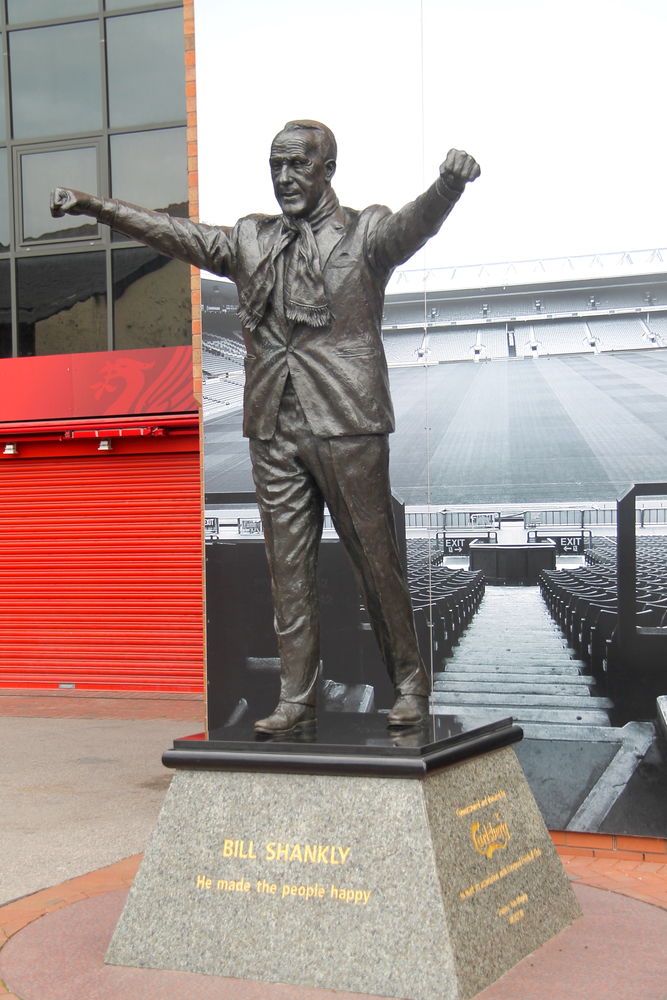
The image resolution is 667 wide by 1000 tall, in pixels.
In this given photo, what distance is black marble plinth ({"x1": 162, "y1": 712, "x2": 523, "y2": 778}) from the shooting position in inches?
159

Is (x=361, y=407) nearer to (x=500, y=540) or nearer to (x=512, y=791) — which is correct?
(x=512, y=791)

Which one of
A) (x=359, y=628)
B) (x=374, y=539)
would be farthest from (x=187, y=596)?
(x=374, y=539)

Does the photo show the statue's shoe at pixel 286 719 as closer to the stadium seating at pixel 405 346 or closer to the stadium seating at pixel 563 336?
the stadium seating at pixel 405 346

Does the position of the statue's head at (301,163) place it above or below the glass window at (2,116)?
below

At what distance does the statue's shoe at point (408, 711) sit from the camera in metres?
4.52

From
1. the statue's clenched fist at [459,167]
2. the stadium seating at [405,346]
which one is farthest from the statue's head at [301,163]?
the stadium seating at [405,346]

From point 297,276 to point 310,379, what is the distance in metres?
0.38

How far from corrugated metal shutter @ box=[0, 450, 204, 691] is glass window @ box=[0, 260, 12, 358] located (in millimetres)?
1163

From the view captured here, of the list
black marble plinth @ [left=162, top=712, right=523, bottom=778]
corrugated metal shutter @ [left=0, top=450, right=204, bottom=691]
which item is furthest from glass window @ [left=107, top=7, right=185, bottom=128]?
black marble plinth @ [left=162, top=712, right=523, bottom=778]

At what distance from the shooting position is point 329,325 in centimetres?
450

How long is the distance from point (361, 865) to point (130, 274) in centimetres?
948

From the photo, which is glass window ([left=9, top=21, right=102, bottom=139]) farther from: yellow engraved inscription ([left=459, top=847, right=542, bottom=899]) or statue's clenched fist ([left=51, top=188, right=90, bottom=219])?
yellow engraved inscription ([left=459, top=847, right=542, bottom=899])

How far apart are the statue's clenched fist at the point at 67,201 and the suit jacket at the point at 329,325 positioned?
0.11 m

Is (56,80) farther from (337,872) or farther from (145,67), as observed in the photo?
(337,872)
